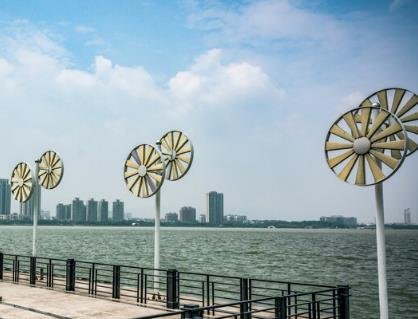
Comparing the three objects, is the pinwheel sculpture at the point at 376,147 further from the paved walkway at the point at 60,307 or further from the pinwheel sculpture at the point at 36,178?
the pinwheel sculpture at the point at 36,178

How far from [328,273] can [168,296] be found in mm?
47829

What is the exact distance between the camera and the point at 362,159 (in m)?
13.2

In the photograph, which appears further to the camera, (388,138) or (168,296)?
(168,296)

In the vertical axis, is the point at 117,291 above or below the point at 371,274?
above

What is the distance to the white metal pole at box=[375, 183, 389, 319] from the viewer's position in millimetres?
13227

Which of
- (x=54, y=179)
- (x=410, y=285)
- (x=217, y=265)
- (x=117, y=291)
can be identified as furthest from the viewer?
(x=217, y=265)

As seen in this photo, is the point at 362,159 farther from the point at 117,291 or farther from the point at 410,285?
the point at 410,285

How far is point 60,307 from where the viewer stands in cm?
1639

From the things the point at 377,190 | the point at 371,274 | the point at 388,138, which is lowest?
the point at 371,274

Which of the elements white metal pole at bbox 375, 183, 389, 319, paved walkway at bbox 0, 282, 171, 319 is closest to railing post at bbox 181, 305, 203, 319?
white metal pole at bbox 375, 183, 389, 319

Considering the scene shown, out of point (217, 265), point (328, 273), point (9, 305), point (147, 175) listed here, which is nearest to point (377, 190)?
point (147, 175)

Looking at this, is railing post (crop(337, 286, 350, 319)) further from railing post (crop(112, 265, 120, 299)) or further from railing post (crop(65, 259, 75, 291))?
railing post (crop(65, 259, 75, 291))

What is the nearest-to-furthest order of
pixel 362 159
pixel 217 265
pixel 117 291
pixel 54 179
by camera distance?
pixel 362 159
pixel 117 291
pixel 54 179
pixel 217 265

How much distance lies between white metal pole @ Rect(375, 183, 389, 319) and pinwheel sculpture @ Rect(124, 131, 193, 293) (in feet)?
28.5
